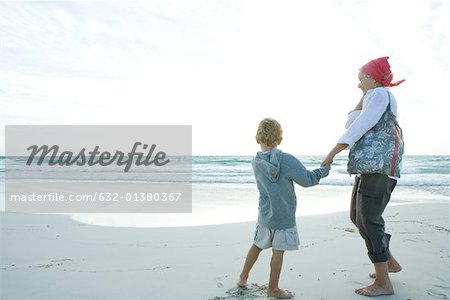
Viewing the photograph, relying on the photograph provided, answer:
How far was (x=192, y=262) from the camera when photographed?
3980 mm

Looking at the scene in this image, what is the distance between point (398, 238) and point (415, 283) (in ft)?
5.34

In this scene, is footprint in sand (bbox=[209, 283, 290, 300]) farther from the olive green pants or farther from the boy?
the olive green pants

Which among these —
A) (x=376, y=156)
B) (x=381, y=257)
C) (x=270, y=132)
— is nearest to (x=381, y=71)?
(x=376, y=156)

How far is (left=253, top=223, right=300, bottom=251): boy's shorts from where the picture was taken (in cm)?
305

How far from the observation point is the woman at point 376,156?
297 cm

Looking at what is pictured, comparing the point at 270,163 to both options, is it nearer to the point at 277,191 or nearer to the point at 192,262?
the point at 277,191

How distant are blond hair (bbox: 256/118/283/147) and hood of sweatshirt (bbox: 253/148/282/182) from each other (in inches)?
2.9

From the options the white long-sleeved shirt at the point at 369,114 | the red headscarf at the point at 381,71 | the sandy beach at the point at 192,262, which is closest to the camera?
the white long-sleeved shirt at the point at 369,114

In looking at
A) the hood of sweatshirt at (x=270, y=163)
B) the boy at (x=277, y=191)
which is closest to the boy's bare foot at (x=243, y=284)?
the boy at (x=277, y=191)

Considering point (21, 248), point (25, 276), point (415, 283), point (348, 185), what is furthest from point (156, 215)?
point (348, 185)

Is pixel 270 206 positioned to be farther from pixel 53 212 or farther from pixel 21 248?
pixel 53 212

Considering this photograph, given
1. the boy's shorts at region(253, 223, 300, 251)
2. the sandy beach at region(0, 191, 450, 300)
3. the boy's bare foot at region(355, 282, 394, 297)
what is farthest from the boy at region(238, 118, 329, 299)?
the boy's bare foot at region(355, 282, 394, 297)

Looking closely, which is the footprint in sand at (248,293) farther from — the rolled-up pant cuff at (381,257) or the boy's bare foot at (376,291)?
the rolled-up pant cuff at (381,257)

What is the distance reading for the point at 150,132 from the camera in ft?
96.7
